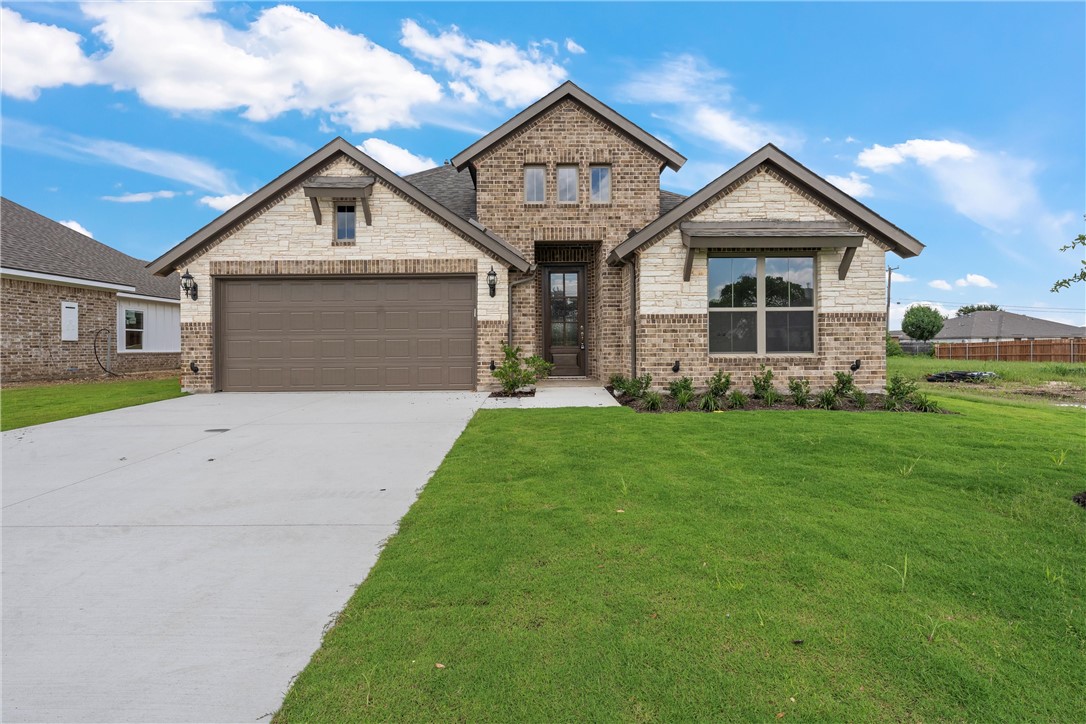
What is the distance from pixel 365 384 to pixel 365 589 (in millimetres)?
9409

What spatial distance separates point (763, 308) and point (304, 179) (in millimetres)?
10586

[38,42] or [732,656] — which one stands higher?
[38,42]

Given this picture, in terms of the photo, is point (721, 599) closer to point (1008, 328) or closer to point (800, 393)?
point (800, 393)

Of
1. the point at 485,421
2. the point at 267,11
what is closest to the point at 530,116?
the point at 267,11

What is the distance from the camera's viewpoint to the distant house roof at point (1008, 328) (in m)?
53.7

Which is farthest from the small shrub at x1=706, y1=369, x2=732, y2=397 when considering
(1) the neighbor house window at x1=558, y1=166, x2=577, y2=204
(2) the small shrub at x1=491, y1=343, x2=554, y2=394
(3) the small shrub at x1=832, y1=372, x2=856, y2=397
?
(1) the neighbor house window at x1=558, y1=166, x2=577, y2=204

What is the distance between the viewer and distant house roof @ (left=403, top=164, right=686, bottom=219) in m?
14.0

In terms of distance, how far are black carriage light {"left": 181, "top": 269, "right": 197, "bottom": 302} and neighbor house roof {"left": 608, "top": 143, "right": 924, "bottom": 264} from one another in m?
9.75

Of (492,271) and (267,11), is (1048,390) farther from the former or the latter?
(267,11)

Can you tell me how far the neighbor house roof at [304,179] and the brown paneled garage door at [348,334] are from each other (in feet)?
3.28

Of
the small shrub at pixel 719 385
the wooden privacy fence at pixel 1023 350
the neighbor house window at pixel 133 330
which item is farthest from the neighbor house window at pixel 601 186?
the wooden privacy fence at pixel 1023 350

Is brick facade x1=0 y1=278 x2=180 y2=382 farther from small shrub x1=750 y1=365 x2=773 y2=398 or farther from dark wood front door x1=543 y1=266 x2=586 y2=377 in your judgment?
small shrub x1=750 y1=365 x2=773 y2=398

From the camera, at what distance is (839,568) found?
2.89m

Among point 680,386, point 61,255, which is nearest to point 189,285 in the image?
point 680,386
